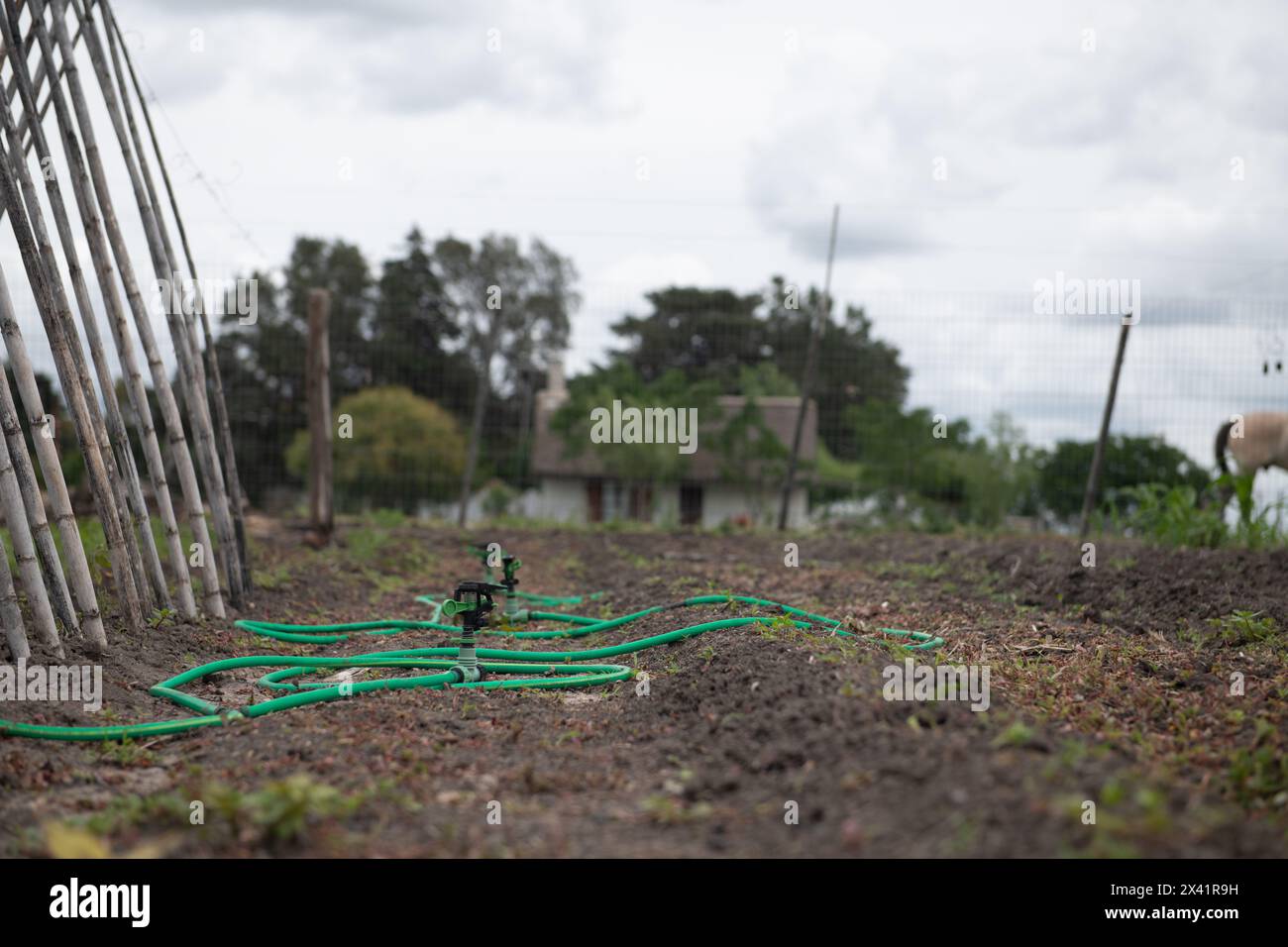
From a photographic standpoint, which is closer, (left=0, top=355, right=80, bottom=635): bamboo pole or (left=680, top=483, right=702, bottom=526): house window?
(left=0, top=355, right=80, bottom=635): bamboo pole

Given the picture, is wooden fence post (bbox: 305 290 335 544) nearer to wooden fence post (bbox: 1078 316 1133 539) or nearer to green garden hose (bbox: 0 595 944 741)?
green garden hose (bbox: 0 595 944 741)

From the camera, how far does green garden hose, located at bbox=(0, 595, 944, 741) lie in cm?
347

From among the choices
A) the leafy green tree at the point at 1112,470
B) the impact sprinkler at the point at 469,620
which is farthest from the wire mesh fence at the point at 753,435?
the impact sprinkler at the point at 469,620

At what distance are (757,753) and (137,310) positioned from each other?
377 cm

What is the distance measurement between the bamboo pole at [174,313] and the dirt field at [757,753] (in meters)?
0.48

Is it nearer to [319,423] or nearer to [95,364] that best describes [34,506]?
[95,364]

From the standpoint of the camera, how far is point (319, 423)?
871cm

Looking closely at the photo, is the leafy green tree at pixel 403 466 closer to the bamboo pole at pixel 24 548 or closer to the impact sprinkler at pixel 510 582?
the impact sprinkler at pixel 510 582

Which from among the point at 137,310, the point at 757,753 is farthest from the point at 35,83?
the point at 757,753

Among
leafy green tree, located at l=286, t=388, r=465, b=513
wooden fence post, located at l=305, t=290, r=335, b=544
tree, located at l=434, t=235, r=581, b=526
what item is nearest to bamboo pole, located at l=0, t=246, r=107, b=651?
wooden fence post, located at l=305, t=290, r=335, b=544

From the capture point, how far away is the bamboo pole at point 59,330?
13.5 ft

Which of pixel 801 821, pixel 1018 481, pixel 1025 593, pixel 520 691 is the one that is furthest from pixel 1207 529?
pixel 801 821

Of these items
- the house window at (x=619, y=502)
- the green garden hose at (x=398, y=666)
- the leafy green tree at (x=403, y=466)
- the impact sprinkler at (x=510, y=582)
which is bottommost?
the green garden hose at (x=398, y=666)

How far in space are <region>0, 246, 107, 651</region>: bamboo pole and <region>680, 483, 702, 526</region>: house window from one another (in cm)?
864
